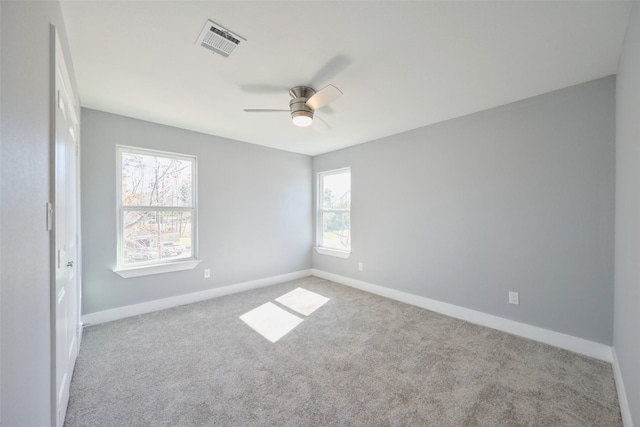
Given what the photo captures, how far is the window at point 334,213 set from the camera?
14.9 feet

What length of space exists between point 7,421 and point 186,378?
134 cm

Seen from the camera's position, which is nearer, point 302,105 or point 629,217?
point 629,217

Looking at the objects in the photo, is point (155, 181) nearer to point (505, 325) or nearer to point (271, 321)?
point (271, 321)

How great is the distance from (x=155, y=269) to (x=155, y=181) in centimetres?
112

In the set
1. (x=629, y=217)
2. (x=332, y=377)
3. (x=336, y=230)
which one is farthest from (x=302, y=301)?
(x=629, y=217)

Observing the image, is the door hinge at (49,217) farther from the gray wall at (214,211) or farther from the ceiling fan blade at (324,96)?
the gray wall at (214,211)

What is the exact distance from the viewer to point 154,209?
3305 millimetres

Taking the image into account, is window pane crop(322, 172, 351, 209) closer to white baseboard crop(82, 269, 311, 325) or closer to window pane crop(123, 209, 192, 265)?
white baseboard crop(82, 269, 311, 325)

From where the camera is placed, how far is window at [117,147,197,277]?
3.13 meters

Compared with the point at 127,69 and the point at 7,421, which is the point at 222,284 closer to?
the point at 127,69

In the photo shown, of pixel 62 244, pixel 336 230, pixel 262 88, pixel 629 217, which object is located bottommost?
pixel 336 230

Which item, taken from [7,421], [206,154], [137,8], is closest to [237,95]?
[137,8]

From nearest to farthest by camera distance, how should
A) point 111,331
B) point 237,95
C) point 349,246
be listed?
point 237,95 < point 111,331 < point 349,246

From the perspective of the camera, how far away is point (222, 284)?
3889mm
